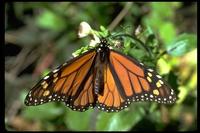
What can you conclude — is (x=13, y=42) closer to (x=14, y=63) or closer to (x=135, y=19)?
(x=14, y=63)


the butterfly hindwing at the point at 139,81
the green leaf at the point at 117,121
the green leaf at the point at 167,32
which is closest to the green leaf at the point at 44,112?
the green leaf at the point at 117,121

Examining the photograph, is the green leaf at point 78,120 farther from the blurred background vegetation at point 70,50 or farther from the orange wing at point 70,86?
the orange wing at point 70,86

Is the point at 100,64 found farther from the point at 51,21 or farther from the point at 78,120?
the point at 51,21

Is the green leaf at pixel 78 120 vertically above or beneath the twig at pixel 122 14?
beneath

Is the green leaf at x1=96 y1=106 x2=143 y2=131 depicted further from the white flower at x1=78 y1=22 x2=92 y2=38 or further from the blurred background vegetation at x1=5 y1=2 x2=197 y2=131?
the white flower at x1=78 y1=22 x2=92 y2=38

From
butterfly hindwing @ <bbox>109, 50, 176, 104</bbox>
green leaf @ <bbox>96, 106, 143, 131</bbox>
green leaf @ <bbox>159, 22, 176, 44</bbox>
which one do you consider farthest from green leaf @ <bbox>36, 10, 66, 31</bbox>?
butterfly hindwing @ <bbox>109, 50, 176, 104</bbox>
